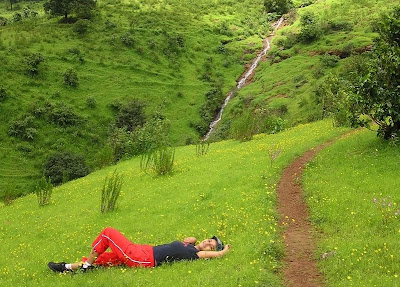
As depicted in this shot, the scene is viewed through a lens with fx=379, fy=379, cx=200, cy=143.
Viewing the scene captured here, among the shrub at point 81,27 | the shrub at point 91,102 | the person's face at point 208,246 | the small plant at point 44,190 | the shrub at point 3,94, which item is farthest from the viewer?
the shrub at point 81,27

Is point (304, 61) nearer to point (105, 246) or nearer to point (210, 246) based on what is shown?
point (210, 246)

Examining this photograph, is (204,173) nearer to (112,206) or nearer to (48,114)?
(112,206)

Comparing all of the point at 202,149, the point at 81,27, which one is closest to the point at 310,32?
the point at 81,27

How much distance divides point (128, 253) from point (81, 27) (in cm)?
7372

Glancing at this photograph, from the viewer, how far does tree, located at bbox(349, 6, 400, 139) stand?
58.1 ft

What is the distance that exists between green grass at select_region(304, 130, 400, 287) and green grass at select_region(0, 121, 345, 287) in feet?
5.39

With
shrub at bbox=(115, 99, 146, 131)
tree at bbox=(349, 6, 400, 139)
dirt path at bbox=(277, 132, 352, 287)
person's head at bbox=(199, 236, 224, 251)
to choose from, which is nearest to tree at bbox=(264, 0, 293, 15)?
shrub at bbox=(115, 99, 146, 131)

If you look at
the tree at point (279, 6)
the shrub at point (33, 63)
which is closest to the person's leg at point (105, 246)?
the shrub at point (33, 63)

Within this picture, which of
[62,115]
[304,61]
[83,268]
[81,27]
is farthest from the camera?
[81,27]

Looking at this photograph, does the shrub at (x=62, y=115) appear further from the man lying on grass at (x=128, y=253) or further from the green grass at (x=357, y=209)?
the man lying on grass at (x=128, y=253)

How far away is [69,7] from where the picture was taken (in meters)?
78.7

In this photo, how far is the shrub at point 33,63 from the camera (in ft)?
195

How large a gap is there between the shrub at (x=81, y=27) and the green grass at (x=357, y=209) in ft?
218

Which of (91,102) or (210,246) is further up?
(210,246)
